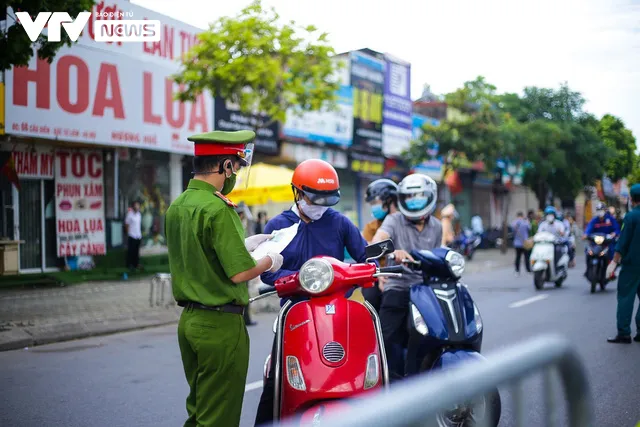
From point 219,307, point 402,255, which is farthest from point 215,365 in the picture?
point 402,255

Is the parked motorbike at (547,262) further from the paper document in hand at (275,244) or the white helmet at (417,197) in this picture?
the paper document in hand at (275,244)

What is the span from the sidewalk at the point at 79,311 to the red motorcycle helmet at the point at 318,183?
5.87 metres

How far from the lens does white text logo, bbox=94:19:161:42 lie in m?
15.6

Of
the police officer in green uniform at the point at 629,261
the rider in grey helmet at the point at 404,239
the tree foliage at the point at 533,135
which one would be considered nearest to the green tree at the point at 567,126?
the tree foliage at the point at 533,135

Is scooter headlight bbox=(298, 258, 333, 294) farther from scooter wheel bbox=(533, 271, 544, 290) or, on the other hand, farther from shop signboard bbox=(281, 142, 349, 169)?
shop signboard bbox=(281, 142, 349, 169)

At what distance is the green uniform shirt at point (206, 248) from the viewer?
322 centimetres

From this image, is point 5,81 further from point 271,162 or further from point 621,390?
point 621,390

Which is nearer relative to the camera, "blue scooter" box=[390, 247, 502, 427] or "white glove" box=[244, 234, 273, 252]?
"white glove" box=[244, 234, 273, 252]

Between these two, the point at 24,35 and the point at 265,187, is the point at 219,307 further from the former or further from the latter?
the point at 265,187

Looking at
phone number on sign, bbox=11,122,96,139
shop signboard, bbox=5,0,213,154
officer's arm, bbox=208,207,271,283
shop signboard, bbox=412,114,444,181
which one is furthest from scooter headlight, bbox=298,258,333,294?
shop signboard, bbox=412,114,444,181

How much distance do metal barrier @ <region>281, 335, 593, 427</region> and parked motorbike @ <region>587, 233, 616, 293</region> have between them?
12492 mm

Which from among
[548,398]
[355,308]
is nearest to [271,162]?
[355,308]

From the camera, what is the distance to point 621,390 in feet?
19.4

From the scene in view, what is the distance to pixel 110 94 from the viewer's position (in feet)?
51.2
